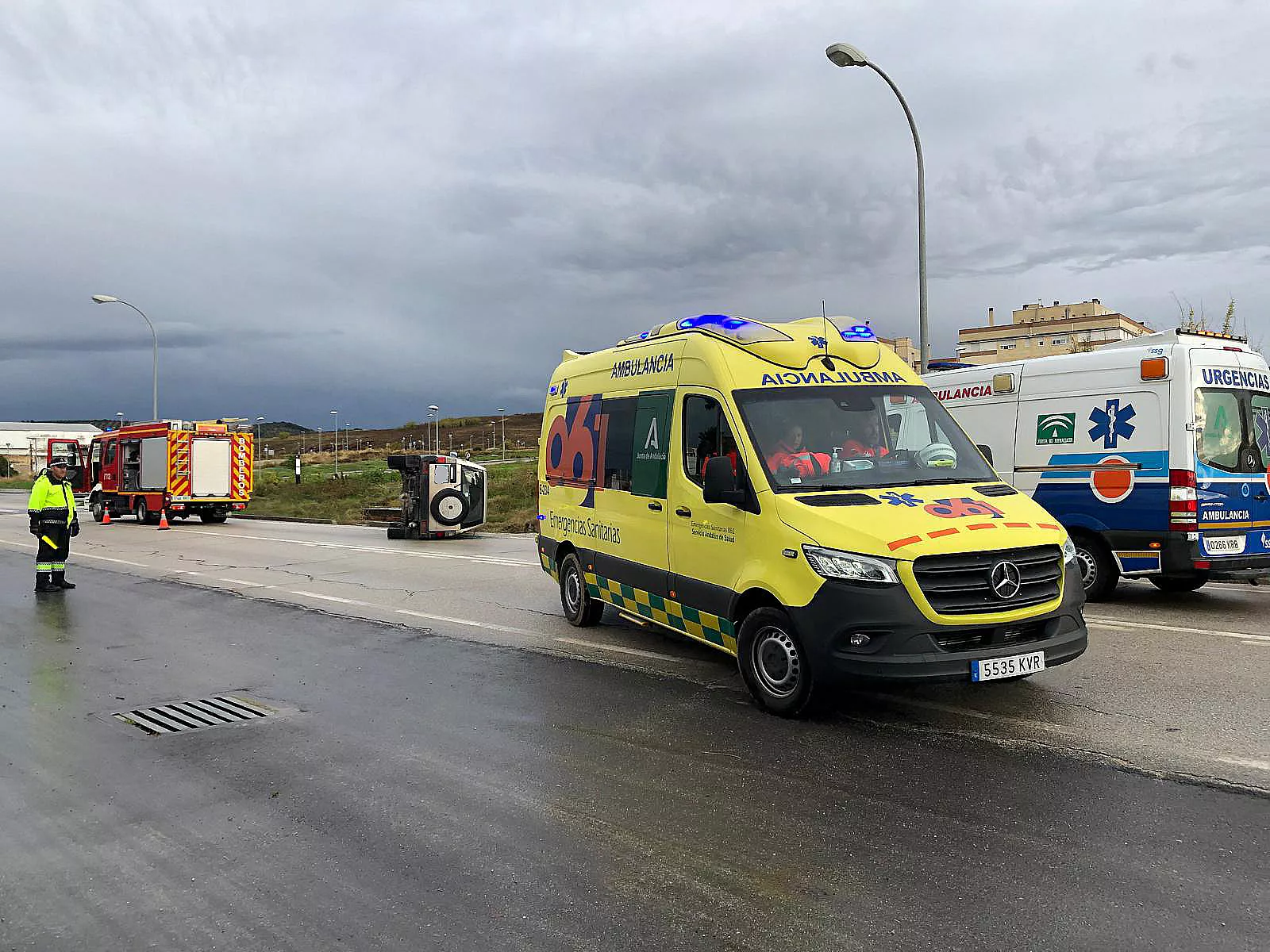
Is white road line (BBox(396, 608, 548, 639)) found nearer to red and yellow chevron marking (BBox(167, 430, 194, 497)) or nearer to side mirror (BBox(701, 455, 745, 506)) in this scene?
side mirror (BBox(701, 455, 745, 506))

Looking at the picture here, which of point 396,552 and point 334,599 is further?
point 396,552

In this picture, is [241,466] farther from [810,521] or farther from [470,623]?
[810,521]

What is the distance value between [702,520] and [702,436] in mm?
608

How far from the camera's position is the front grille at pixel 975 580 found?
5348mm

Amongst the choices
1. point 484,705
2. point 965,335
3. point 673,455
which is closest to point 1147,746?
point 673,455

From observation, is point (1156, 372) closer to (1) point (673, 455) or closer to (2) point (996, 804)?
(1) point (673, 455)

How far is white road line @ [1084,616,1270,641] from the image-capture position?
8.31m

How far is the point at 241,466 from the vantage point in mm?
30594

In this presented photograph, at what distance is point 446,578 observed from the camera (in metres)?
13.4

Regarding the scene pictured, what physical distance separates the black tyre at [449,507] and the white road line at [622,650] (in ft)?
40.4

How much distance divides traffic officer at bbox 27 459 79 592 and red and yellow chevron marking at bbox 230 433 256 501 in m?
17.7

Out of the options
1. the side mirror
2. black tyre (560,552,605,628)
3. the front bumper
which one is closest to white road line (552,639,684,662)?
black tyre (560,552,605,628)

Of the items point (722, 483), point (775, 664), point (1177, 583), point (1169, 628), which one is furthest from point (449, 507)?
point (775, 664)

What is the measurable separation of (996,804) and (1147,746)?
1.37 m
